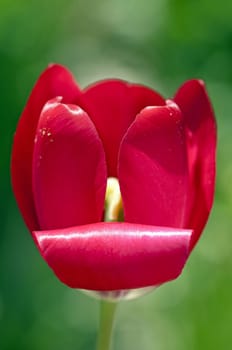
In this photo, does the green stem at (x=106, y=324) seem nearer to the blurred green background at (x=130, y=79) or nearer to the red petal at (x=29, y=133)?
the red petal at (x=29, y=133)

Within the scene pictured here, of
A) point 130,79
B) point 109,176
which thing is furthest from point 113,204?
point 130,79

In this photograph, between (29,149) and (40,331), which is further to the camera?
(40,331)

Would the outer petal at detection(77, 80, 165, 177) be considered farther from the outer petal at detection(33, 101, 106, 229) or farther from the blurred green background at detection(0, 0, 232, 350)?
the blurred green background at detection(0, 0, 232, 350)

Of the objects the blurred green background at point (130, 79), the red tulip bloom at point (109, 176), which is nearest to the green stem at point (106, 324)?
the red tulip bloom at point (109, 176)

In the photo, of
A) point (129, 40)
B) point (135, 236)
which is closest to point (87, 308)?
point (129, 40)

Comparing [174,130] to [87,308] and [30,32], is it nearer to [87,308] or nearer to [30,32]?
[87,308]

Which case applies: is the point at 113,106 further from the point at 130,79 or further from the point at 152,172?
the point at 130,79
